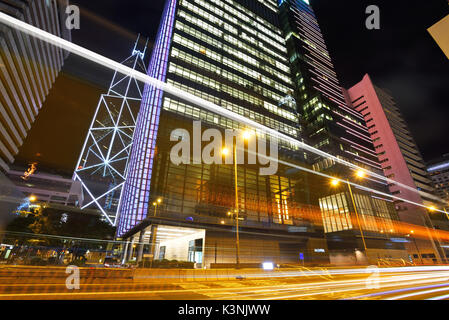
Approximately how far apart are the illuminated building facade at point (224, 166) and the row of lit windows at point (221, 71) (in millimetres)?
291

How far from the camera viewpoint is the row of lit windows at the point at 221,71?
1753 inches

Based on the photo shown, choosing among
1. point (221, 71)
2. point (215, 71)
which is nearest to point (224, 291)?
point (215, 71)

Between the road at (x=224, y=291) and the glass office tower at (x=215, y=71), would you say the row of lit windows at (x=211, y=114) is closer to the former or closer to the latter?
the glass office tower at (x=215, y=71)

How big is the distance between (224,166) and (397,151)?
9825 centimetres

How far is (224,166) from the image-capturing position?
3962cm

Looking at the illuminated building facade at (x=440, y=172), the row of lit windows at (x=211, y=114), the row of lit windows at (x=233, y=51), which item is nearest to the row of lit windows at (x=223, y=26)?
the row of lit windows at (x=233, y=51)

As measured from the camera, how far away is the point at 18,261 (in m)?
14.3

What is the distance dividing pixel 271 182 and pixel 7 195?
189ft

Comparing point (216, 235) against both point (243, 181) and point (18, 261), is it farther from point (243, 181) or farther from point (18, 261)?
point (18, 261)

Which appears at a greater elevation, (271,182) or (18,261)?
(271,182)

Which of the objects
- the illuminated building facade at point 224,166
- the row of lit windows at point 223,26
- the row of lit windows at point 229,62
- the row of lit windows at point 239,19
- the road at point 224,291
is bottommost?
the road at point 224,291

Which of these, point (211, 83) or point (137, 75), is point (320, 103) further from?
point (137, 75)
